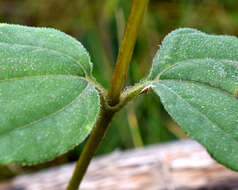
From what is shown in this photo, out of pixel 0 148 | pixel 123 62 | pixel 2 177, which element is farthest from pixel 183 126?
pixel 2 177

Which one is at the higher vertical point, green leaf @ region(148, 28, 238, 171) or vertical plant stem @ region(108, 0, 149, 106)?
vertical plant stem @ region(108, 0, 149, 106)

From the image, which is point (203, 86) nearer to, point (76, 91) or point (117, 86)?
point (117, 86)

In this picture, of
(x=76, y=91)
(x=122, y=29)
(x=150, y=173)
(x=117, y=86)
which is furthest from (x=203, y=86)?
(x=122, y=29)

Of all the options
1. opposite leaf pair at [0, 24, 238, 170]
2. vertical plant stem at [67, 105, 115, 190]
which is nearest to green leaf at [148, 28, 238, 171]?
opposite leaf pair at [0, 24, 238, 170]

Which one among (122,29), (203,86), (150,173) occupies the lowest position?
(150,173)

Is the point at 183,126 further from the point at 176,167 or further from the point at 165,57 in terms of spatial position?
the point at 176,167

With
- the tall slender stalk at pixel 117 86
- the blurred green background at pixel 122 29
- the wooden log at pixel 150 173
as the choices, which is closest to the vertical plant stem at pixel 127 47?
the tall slender stalk at pixel 117 86

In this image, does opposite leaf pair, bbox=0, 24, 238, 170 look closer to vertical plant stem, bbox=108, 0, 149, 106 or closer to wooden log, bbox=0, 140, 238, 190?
vertical plant stem, bbox=108, 0, 149, 106
